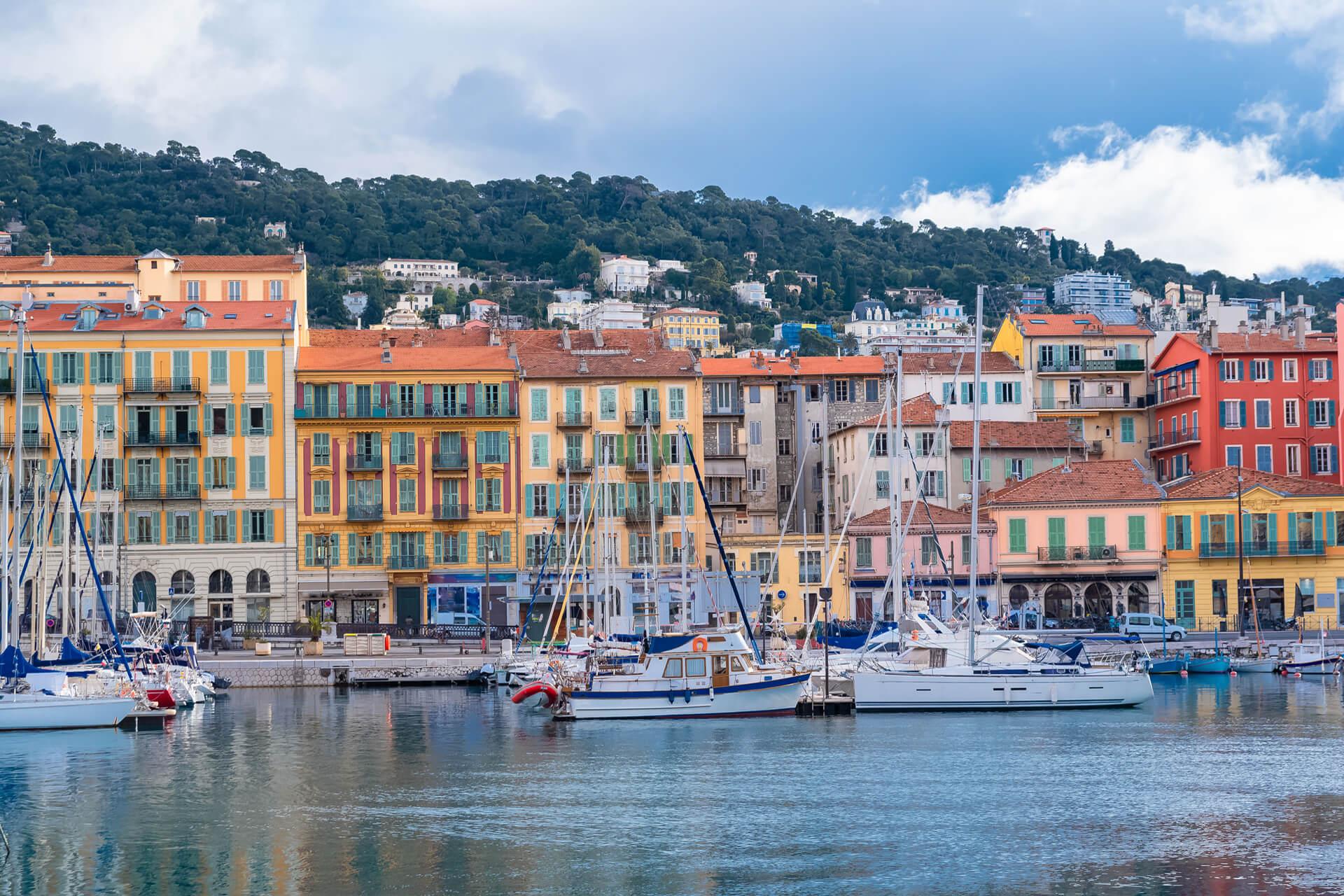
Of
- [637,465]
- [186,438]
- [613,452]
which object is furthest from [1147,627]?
[186,438]

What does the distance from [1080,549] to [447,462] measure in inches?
1234

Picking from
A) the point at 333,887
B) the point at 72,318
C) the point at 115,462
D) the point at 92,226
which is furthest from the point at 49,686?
the point at 92,226

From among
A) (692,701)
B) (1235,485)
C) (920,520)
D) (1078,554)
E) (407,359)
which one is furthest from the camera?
(407,359)

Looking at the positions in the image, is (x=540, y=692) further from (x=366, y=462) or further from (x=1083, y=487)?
(x=1083, y=487)

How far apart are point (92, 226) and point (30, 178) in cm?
1869

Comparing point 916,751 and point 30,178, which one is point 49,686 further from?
point 30,178

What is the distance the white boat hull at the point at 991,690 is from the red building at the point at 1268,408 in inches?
1487

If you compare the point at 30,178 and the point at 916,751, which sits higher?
the point at 30,178

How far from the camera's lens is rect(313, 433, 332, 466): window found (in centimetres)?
8144

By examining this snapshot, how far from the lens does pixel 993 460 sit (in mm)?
88000

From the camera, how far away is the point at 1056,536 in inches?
3206

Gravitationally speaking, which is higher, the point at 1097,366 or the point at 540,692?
the point at 1097,366

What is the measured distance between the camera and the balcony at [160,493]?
79812mm

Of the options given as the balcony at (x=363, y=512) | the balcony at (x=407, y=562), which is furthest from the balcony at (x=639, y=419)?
the balcony at (x=363, y=512)
